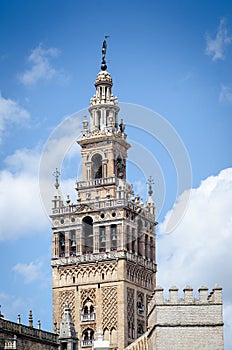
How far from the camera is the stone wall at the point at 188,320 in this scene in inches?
2291

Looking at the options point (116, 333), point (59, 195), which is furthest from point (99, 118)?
point (116, 333)

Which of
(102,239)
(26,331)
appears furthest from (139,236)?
(26,331)

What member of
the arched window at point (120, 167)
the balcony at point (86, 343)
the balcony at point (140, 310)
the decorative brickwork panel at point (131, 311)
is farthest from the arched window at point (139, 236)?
the balcony at point (86, 343)

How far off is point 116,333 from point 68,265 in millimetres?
9795

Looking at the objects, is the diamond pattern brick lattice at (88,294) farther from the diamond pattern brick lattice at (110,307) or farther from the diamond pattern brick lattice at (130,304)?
the diamond pattern brick lattice at (130,304)

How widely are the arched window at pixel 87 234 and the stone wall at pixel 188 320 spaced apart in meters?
44.8

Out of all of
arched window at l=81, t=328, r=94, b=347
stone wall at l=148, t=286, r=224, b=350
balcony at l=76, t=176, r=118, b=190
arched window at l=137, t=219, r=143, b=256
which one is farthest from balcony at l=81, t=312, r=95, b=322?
stone wall at l=148, t=286, r=224, b=350

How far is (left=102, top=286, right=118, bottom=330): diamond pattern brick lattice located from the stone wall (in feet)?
135

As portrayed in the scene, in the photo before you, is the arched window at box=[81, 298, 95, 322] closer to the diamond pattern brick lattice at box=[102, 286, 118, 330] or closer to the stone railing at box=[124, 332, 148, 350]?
the diamond pattern brick lattice at box=[102, 286, 118, 330]

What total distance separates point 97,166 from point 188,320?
167 ft

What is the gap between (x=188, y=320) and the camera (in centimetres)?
5847

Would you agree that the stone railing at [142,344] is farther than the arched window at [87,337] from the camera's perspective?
No

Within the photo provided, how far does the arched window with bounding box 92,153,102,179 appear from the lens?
107438 millimetres

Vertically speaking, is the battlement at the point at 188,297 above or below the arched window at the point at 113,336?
below
